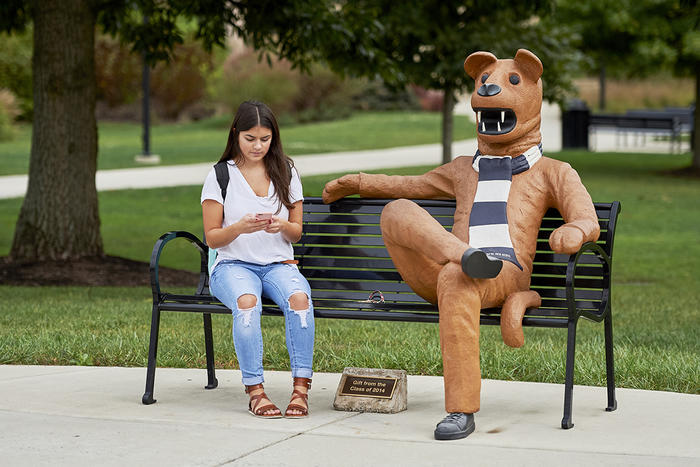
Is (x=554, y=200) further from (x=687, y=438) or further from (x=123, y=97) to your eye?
(x=123, y=97)

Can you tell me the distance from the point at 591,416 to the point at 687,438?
1.68ft

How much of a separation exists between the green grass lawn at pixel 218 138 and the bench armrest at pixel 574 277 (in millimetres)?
17966

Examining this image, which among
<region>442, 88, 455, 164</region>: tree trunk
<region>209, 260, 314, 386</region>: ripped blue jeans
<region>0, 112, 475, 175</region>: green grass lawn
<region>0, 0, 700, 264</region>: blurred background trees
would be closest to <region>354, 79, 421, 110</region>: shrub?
<region>0, 112, 475, 175</region>: green grass lawn

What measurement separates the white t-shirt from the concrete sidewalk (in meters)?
0.67

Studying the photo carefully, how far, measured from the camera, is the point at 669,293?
10.3 m

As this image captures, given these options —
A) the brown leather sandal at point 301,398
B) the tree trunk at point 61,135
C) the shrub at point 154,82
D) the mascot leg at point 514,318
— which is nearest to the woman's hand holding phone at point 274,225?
the brown leather sandal at point 301,398

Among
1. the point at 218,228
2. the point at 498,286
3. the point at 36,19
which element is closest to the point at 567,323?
the point at 498,286

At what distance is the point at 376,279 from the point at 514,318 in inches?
42.4

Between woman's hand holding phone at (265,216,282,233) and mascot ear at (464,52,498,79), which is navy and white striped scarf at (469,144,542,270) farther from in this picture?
woman's hand holding phone at (265,216,282,233)

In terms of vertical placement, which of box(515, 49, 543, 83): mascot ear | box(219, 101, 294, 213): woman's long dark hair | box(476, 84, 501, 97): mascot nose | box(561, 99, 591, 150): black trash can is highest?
box(561, 99, 591, 150): black trash can

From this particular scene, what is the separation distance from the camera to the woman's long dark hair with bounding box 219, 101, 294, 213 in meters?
5.24

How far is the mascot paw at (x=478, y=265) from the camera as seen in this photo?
455cm

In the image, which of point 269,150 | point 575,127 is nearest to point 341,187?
point 269,150

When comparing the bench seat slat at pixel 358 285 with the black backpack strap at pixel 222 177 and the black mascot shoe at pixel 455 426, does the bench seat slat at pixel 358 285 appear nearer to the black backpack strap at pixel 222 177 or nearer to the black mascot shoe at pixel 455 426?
the black backpack strap at pixel 222 177
